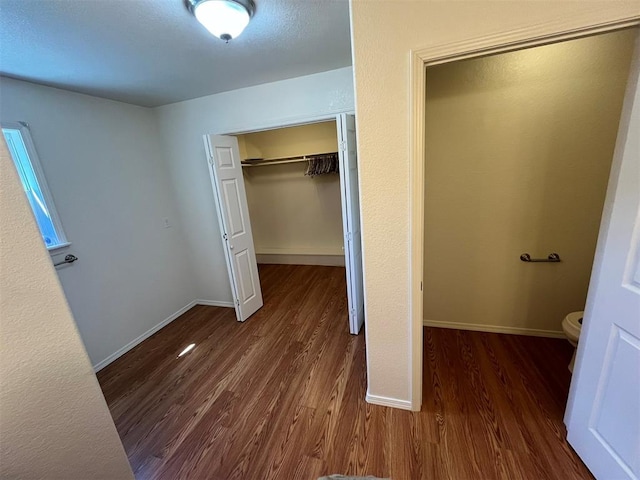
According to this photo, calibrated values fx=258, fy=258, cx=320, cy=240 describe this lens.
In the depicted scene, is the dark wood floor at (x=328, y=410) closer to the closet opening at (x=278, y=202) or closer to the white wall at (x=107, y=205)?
the white wall at (x=107, y=205)

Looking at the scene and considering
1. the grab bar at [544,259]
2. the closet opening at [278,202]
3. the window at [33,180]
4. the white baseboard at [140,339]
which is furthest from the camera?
the closet opening at [278,202]

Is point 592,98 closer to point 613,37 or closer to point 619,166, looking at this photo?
point 613,37

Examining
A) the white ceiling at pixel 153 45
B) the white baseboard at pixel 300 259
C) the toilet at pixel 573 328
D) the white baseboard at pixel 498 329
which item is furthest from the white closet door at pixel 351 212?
the white baseboard at pixel 300 259

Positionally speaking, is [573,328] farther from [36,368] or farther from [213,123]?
[213,123]

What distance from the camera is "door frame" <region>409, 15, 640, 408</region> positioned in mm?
1034

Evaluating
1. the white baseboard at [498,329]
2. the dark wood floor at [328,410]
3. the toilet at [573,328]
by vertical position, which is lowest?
the dark wood floor at [328,410]

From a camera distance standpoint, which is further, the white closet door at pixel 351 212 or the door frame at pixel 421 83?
the white closet door at pixel 351 212

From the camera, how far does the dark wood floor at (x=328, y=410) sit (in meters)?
1.39

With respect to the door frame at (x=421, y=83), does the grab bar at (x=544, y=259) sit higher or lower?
lower

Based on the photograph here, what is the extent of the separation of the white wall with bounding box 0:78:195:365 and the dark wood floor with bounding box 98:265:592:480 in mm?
480

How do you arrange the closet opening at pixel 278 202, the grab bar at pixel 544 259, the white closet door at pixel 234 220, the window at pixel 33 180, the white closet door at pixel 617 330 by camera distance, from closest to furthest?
1. the white closet door at pixel 617 330
2. the window at pixel 33 180
3. the grab bar at pixel 544 259
4. the white closet door at pixel 234 220
5. the closet opening at pixel 278 202

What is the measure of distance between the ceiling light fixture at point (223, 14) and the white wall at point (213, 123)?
41.5 inches

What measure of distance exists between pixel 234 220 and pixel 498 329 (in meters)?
2.76

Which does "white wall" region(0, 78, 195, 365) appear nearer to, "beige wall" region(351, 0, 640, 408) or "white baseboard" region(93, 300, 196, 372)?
"white baseboard" region(93, 300, 196, 372)
